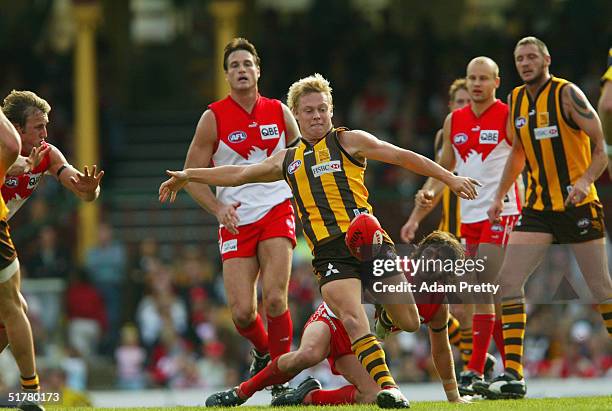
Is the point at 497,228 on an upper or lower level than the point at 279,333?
upper

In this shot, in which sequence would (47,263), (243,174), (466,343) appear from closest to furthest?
1. (243,174)
2. (466,343)
3. (47,263)

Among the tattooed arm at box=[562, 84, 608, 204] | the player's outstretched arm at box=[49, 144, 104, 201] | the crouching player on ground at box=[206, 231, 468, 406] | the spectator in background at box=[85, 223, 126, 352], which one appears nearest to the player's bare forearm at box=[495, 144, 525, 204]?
the tattooed arm at box=[562, 84, 608, 204]

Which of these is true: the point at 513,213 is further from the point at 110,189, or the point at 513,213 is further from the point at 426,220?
the point at 110,189

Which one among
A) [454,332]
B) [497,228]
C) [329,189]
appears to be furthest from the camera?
[454,332]

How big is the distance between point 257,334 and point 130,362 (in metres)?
6.68

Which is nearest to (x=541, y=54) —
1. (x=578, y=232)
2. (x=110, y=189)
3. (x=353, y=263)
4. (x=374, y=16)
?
(x=578, y=232)

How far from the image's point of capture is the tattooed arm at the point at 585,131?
9016 mm

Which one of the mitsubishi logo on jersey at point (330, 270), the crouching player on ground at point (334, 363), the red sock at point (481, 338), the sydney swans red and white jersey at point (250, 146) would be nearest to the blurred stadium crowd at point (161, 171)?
the red sock at point (481, 338)

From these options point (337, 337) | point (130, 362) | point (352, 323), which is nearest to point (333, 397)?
point (337, 337)

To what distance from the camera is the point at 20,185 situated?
9.22 m

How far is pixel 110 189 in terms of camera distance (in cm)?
2083

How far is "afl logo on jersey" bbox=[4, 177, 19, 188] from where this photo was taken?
916cm

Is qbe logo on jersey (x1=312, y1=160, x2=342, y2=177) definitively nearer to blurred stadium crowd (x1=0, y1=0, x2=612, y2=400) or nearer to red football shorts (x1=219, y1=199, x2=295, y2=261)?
red football shorts (x1=219, y1=199, x2=295, y2=261)

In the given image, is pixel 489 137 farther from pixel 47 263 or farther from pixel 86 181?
pixel 47 263
